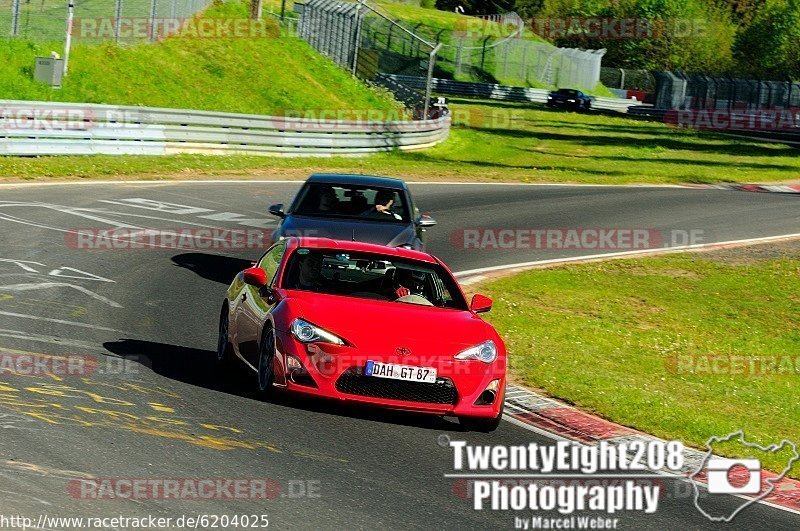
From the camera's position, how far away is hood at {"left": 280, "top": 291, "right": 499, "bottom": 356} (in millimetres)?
9688

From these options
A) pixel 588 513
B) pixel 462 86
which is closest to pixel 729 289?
pixel 588 513

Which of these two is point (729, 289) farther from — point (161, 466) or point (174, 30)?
point (174, 30)

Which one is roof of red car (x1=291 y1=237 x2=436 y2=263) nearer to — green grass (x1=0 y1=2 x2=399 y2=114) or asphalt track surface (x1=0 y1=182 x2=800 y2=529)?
asphalt track surface (x1=0 y1=182 x2=800 y2=529)

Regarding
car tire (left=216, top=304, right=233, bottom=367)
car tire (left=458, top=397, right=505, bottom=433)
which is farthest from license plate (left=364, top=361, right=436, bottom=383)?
car tire (left=216, top=304, right=233, bottom=367)

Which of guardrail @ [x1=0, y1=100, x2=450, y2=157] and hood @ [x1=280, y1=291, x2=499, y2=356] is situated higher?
guardrail @ [x1=0, y1=100, x2=450, y2=157]

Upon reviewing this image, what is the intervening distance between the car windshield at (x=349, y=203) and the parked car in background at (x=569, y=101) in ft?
190

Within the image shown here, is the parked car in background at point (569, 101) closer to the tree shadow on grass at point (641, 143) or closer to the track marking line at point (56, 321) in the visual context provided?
the tree shadow on grass at point (641, 143)

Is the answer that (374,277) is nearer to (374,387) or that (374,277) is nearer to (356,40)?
(374,387)

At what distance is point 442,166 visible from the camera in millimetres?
36719

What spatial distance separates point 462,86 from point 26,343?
237 ft

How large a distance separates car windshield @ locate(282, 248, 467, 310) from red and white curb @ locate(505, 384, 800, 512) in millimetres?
1093

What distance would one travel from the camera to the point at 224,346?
11.4m

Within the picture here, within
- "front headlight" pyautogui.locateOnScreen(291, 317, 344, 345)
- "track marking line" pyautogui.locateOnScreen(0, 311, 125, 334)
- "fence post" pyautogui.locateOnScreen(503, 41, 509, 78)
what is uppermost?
"fence post" pyautogui.locateOnScreen(503, 41, 509, 78)

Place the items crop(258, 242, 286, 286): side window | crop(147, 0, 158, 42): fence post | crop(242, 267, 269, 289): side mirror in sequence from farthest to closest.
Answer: crop(147, 0, 158, 42): fence post → crop(258, 242, 286, 286): side window → crop(242, 267, 269, 289): side mirror
